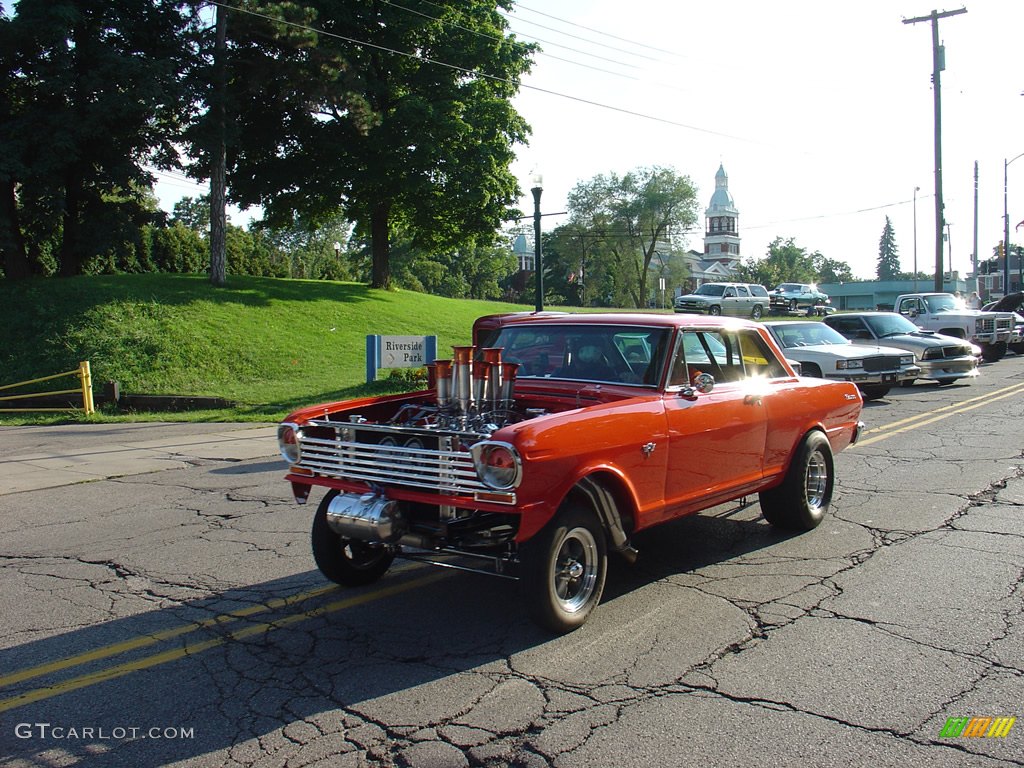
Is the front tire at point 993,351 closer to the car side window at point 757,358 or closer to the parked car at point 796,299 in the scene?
the car side window at point 757,358

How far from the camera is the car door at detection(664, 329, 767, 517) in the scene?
5.26m

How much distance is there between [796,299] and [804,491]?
46.5 m

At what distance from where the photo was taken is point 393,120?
30219 millimetres

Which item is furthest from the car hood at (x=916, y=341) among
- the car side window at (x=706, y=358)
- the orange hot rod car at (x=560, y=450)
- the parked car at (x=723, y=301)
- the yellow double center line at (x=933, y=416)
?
the parked car at (x=723, y=301)

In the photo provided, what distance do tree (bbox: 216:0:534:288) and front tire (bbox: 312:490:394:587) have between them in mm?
24754

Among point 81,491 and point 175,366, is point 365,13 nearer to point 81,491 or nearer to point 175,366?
point 175,366

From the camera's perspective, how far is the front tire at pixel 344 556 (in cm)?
518

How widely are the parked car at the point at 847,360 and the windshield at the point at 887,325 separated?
208 cm

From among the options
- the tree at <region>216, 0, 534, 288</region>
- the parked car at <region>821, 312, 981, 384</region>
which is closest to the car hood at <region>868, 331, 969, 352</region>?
the parked car at <region>821, 312, 981, 384</region>

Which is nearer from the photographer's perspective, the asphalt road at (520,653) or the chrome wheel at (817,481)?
the asphalt road at (520,653)

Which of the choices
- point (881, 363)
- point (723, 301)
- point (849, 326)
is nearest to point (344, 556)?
point (881, 363)

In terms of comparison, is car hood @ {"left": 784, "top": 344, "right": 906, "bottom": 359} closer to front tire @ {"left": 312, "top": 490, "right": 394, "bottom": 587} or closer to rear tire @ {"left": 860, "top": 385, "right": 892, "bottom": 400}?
rear tire @ {"left": 860, "top": 385, "right": 892, "bottom": 400}

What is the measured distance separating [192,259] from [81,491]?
32.0m

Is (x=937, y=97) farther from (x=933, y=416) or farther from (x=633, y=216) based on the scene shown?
(x=633, y=216)
